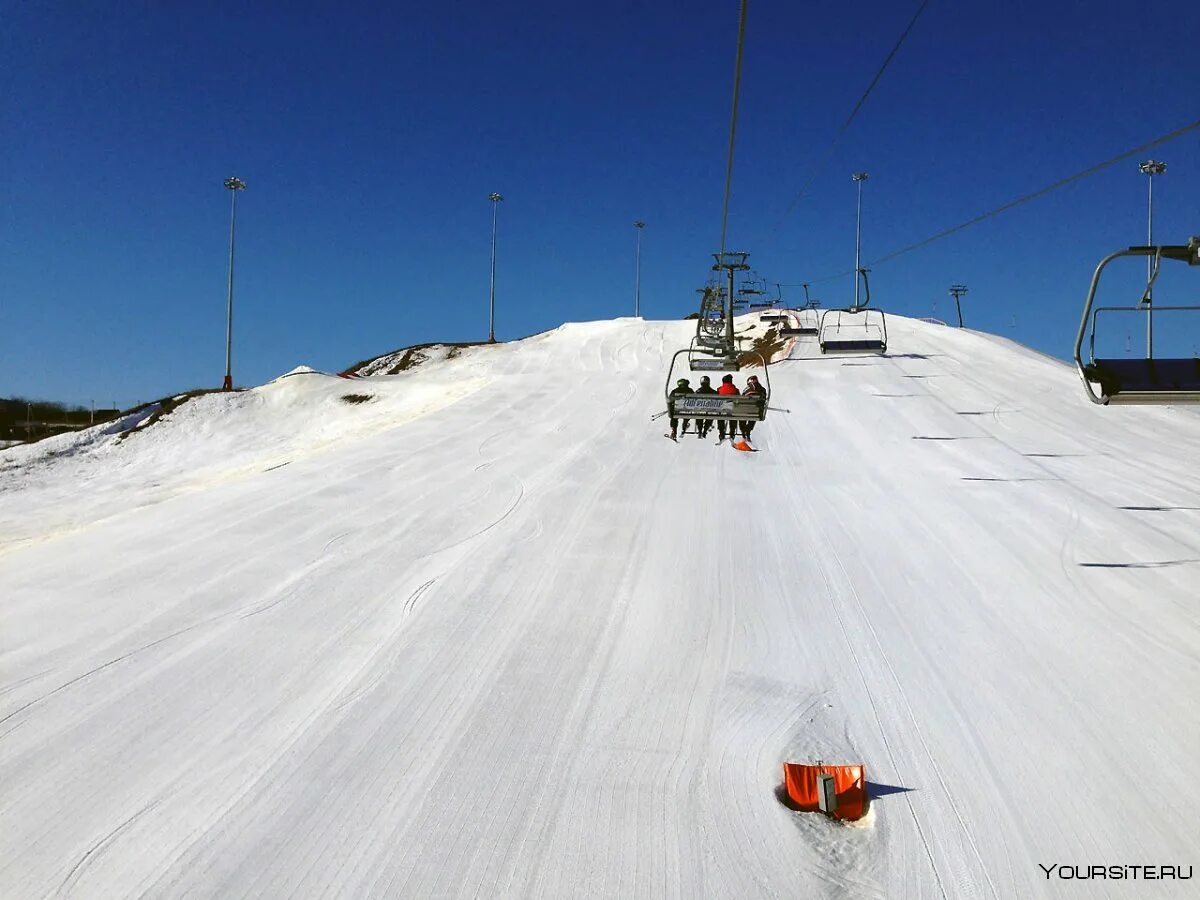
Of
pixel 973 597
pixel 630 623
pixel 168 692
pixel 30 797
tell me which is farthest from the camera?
pixel 973 597

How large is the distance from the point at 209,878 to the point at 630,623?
5.14 metres

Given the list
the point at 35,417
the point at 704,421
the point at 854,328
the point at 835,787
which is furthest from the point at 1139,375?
the point at 35,417

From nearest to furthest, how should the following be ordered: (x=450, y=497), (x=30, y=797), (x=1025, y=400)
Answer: (x=30, y=797) → (x=450, y=497) → (x=1025, y=400)

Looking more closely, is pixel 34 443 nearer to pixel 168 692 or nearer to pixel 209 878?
pixel 168 692

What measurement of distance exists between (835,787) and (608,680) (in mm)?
2636

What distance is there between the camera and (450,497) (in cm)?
1431

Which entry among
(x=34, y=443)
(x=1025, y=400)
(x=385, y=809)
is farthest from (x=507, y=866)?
(x=34, y=443)

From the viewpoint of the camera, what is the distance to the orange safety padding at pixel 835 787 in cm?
586

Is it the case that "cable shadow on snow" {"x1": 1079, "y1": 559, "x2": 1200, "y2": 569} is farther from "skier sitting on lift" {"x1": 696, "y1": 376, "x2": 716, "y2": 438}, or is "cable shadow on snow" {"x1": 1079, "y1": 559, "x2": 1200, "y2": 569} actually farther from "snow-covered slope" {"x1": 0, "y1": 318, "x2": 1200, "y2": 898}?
"skier sitting on lift" {"x1": 696, "y1": 376, "x2": 716, "y2": 438}

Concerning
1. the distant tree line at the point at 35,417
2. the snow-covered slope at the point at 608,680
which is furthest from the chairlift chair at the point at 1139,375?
the distant tree line at the point at 35,417

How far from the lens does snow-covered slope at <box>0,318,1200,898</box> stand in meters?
5.38

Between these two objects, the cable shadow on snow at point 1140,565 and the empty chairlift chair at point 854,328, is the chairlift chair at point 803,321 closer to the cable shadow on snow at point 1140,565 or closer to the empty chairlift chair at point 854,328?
the empty chairlift chair at point 854,328

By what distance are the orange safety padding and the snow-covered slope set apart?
0.16 metres

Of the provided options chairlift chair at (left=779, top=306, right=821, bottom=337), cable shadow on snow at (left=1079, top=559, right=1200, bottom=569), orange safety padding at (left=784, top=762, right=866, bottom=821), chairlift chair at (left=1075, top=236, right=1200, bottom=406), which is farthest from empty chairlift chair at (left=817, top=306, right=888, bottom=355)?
orange safety padding at (left=784, top=762, right=866, bottom=821)
